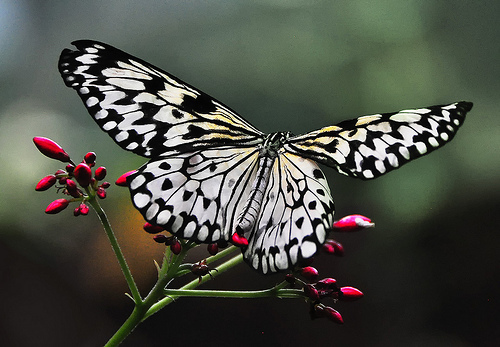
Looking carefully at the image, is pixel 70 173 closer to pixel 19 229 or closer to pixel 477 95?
pixel 19 229

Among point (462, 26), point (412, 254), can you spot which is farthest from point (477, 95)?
point (412, 254)

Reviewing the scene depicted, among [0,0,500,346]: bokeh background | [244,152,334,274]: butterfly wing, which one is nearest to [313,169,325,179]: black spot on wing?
[244,152,334,274]: butterfly wing

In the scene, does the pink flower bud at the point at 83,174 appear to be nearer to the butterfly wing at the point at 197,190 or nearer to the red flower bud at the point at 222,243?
the butterfly wing at the point at 197,190

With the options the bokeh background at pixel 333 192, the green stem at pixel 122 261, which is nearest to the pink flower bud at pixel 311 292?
the green stem at pixel 122 261

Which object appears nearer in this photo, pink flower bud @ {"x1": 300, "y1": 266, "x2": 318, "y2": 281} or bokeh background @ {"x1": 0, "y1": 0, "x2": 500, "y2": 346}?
pink flower bud @ {"x1": 300, "y1": 266, "x2": 318, "y2": 281}

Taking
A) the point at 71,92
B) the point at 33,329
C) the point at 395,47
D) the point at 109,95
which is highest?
the point at 395,47

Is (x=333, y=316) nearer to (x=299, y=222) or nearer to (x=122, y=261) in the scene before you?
(x=299, y=222)

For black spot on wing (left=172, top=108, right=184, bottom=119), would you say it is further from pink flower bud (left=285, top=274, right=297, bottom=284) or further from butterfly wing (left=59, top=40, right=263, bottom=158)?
pink flower bud (left=285, top=274, right=297, bottom=284)
